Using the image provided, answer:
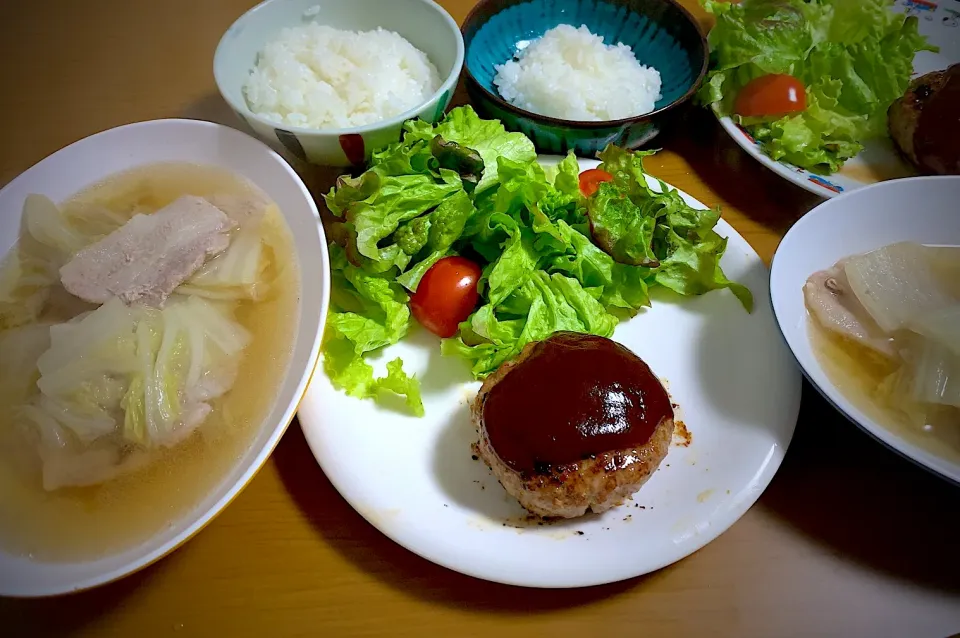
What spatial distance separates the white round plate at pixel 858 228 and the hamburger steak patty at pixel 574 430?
0.57 metres

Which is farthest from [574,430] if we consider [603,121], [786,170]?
[786,170]

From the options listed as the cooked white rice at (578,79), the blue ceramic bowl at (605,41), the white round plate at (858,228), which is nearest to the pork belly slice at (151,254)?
the blue ceramic bowl at (605,41)

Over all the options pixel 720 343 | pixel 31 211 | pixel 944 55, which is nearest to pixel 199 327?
pixel 31 211

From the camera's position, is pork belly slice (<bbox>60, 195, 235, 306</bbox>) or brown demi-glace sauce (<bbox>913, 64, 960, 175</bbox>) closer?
pork belly slice (<bbox>60, 195, 235, 306</bbox>)

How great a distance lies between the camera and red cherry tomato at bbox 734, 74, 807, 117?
2389 mm

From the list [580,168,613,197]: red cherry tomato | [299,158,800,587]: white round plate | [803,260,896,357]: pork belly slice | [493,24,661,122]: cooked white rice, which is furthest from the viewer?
[493,24,661,122]: cooked white rice

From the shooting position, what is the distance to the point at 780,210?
2303 millimetres

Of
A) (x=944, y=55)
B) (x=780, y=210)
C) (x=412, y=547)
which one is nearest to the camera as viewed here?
(x=412, y=547)

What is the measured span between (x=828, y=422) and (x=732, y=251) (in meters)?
0.58

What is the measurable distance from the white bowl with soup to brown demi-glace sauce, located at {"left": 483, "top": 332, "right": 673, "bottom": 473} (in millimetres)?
495

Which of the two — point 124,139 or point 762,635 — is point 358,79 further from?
point 762,635

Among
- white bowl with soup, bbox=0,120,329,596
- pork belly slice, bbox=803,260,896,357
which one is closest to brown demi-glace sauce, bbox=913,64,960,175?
pork belly slice, bbox=803,260,896,357

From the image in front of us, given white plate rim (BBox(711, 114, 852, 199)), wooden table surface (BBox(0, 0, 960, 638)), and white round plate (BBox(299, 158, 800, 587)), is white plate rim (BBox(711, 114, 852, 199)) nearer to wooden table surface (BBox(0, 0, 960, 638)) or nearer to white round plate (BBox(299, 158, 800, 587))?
white round plate (BBox(299, 158, 800, 587))

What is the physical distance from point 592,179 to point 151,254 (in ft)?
4.49
